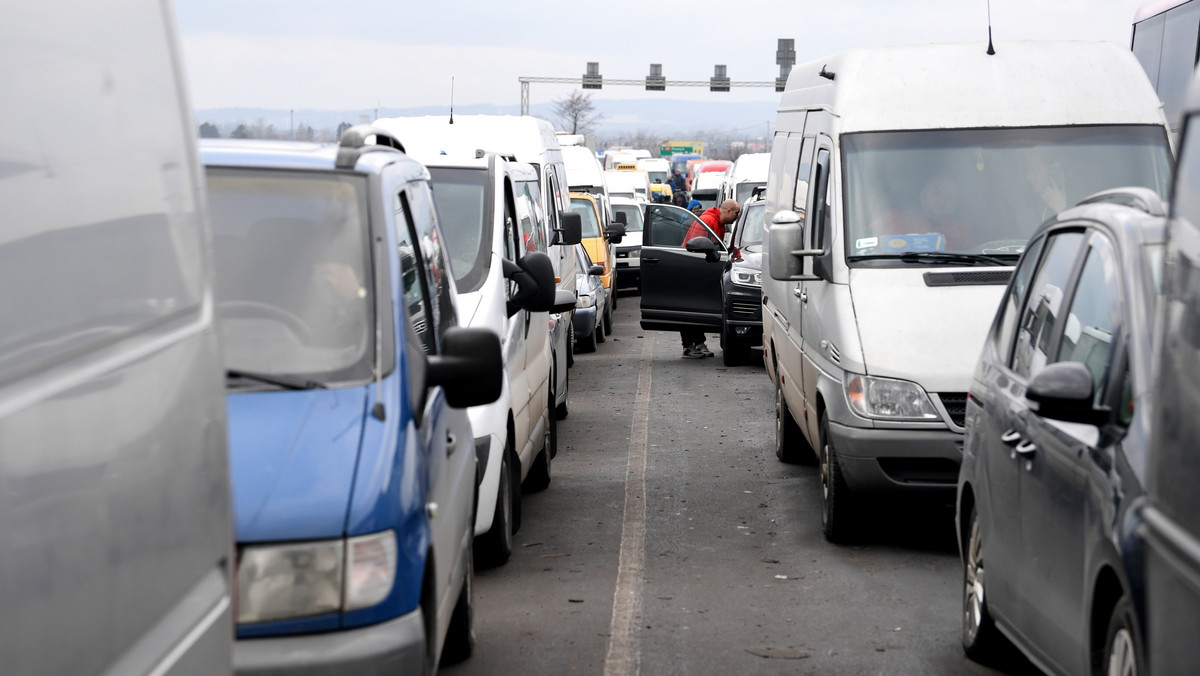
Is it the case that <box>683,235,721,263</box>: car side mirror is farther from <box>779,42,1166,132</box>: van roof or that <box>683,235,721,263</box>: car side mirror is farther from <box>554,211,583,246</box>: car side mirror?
<box>779,42,1166,132</box>: van roof

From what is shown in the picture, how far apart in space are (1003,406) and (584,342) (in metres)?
14.2

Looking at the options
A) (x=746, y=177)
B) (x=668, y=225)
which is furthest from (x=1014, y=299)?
(x=746, y=177)

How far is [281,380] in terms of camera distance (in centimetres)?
425

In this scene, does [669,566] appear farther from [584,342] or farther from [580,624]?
[584,342]

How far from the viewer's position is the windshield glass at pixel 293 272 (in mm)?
4383

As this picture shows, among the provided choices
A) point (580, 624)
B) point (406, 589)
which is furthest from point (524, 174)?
point (406, 589)

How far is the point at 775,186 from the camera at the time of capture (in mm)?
11461

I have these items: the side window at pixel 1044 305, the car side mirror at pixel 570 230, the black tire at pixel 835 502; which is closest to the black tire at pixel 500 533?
the black tire at pixel 835 502

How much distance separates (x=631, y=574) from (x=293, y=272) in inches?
129

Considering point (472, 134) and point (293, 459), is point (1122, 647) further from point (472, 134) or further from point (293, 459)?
point (472, 134)

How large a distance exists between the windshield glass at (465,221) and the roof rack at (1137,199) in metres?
3.81

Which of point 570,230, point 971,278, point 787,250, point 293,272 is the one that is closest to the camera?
point 293,272

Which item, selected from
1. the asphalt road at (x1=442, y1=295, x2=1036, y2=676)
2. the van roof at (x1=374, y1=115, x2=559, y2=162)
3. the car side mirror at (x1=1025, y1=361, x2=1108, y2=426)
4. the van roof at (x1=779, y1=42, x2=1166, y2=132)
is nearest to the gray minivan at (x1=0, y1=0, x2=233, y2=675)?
the car side mirror at (x1=1025, y1=361, x2=1108, y2=426)

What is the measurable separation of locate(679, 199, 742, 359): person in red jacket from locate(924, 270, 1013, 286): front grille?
31.1ft
